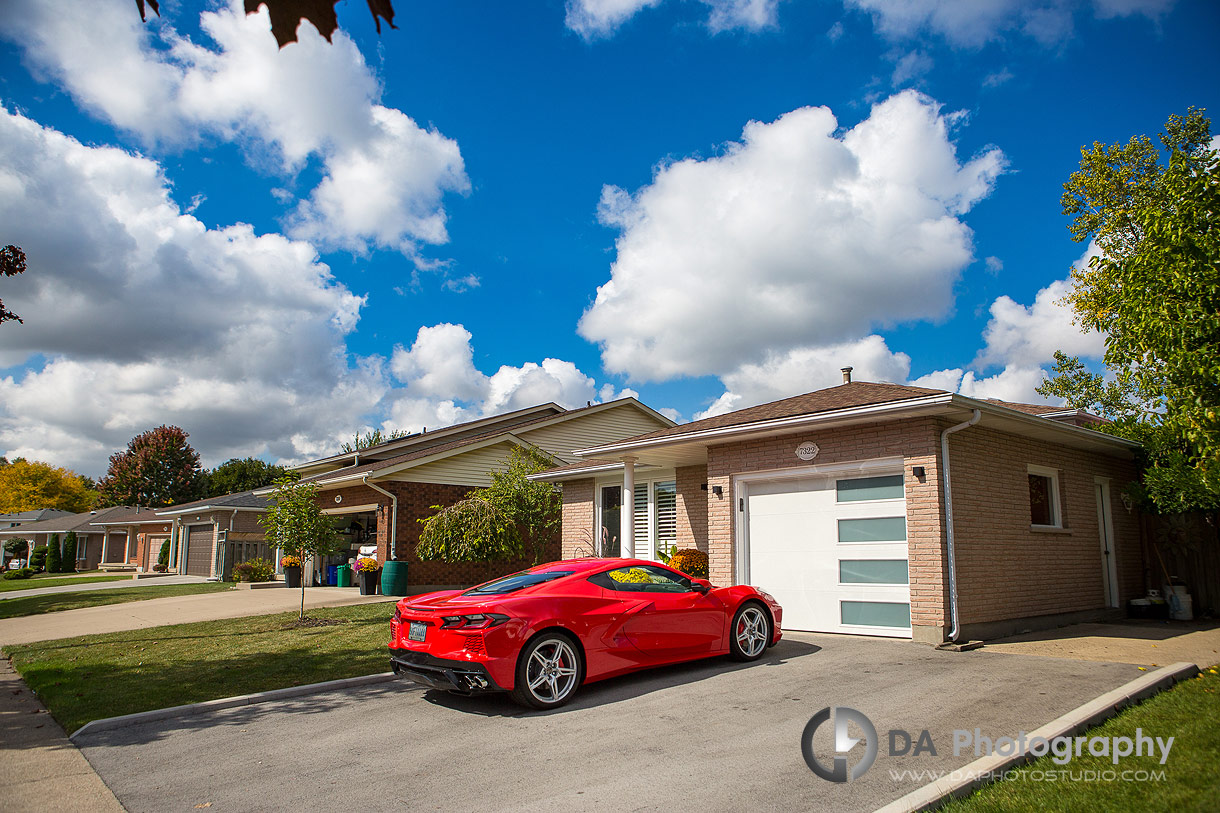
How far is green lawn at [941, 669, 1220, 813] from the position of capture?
380cm

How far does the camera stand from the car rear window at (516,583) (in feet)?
23.2

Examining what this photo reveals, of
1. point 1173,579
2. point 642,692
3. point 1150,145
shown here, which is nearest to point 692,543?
point 642,692

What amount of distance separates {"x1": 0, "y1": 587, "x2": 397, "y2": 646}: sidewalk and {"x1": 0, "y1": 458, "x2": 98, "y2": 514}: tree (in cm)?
6844

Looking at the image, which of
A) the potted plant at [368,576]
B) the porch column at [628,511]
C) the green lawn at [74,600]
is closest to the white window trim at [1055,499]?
the porch column at [628,511]

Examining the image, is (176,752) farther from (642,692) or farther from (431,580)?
(431,580)

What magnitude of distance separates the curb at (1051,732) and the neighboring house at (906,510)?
2624mm

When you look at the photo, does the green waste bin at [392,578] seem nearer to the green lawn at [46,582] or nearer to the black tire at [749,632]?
the black tire at [749,632]

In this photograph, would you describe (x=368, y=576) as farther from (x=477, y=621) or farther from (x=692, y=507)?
(x=477, y=621)

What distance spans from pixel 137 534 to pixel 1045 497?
48.5 metres

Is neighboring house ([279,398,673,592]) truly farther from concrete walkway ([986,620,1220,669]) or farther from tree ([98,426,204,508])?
tree ([98,426,204,508])

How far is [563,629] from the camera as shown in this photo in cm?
662

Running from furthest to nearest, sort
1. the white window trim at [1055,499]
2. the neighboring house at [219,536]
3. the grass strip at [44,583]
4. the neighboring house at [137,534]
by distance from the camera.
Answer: the neighboring house at [137,534]
the neighboring house at [219,536]
the grass strip at [44,583]
the white window trim at [1055,499]

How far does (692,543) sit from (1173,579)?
27.6 feet

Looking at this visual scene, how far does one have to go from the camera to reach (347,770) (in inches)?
199
